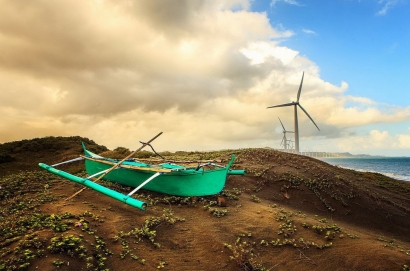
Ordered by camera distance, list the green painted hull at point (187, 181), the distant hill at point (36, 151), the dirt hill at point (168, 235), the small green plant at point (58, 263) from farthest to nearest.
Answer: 1. the distant hill at point (36, 151)
2. the green painted hull at point (187, 181)
3. the dirt hill at point (168, 235)
4. the small green plant at point (58, 263)

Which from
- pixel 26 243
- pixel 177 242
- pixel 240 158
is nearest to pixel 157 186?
pixel 177 242

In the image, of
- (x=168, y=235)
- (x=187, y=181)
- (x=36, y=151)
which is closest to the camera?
(x=168, y=235)

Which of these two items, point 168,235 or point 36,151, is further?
point 36,151

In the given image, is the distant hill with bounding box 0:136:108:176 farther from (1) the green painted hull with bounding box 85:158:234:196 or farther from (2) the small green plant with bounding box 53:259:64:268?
(2) the small green plant with bounding box 53:259:64:268

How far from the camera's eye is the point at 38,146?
26.5 metres

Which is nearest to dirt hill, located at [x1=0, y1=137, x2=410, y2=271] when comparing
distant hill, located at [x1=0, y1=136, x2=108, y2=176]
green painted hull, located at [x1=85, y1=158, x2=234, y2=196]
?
green painted hull, located at [x1=85, y1=158, x2=234, y2=196]

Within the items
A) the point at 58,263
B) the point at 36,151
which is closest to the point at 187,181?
the point at 58,263

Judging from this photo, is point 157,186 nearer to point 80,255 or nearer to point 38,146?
point 80,255

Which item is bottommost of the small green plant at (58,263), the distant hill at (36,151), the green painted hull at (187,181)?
the small green plant at (58,263)

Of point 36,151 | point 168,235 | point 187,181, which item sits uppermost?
point 36,151

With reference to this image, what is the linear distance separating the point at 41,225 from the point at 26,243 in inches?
38.2

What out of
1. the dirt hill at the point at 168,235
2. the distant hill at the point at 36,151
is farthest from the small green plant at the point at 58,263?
the distant hill at the point at 36,151

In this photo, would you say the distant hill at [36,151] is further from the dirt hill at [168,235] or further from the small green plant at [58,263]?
the small green plant at [58,263]

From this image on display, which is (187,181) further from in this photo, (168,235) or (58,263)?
(58,263)
